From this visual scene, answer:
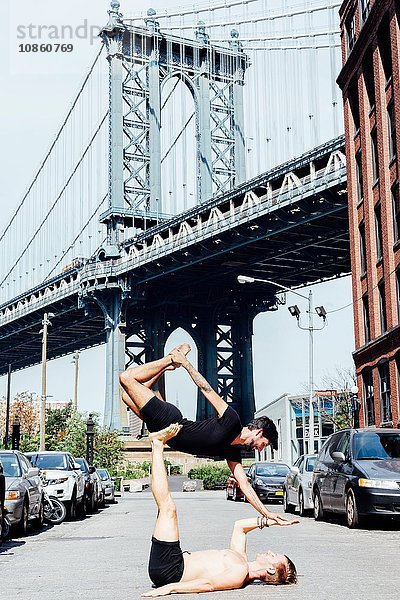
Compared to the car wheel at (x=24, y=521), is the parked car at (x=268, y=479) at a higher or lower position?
higher

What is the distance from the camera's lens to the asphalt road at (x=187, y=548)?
9.14 metres

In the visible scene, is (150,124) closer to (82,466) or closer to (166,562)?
(82,466)

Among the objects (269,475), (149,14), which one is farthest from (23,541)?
(149,14)

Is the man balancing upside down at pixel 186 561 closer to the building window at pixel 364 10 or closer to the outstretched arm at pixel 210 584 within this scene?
the outstretched arm at pixel 210 584

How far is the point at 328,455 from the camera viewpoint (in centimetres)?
2080

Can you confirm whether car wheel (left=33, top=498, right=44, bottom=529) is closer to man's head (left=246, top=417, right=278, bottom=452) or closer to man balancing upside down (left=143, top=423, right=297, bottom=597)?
man balancing upside down (left=143, top=423, right=297, bottom=597)

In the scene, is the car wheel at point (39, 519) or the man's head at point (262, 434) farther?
the car wheel at point (39, 519)

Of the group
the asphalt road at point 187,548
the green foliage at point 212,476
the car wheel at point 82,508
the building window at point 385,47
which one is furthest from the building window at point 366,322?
the asphalt road at point 187,548

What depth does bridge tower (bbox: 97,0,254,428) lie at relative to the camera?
74812mm

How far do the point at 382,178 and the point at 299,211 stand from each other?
Result: 1547cm

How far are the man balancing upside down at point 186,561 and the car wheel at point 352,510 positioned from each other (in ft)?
32.2

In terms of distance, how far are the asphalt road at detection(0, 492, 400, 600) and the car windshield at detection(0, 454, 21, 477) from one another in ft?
3.75

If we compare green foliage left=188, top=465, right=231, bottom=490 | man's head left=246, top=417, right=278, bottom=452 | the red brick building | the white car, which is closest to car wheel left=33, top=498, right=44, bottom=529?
the white car

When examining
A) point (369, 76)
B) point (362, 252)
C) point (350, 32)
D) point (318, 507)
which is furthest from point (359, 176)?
point (318, 507)
